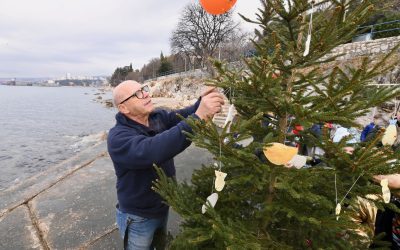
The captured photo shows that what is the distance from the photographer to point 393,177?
5.97 feet

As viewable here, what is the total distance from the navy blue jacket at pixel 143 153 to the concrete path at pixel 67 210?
6.73ft

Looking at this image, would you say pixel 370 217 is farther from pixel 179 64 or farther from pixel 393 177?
pixel 179 64

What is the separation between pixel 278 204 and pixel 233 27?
42046 millimetres

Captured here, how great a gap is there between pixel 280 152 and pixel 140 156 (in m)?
1.12

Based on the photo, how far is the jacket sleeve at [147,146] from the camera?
2127mm

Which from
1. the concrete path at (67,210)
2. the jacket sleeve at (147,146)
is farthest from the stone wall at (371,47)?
the jacket sleeve at (147,146)

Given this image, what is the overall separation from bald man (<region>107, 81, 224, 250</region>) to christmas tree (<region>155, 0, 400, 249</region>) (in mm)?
290

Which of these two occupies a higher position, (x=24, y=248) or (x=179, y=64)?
(x=179, y=64)

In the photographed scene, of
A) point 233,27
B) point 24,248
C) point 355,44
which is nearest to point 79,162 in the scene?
point 24,248

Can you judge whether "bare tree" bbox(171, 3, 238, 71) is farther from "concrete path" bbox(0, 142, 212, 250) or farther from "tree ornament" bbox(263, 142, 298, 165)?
→ "tree ornament" bbox(263, 142, 298, 165)

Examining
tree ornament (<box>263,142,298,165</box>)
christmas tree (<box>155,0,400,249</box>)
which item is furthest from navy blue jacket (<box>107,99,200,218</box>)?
tree ornament (<box>263,142,298,165</box>)

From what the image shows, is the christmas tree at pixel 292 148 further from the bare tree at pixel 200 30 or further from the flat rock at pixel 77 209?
the bare tree at pixel 200 30

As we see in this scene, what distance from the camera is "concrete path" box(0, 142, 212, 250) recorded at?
4457mm

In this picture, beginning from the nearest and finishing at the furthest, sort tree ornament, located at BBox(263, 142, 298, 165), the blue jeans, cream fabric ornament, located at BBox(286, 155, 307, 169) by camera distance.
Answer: tree ornament, located at BBox(263, 142, 298, 165) → cream fabric ornament, located at BBox(286, 155, 307, 169) → the blue jeans
